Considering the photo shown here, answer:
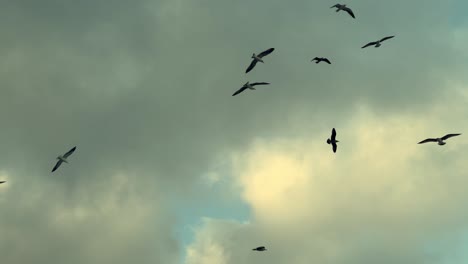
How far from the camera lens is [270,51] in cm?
12475

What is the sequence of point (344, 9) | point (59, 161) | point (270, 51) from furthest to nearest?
1. point (59, 161)
2. point (344, 9)
3. point (270, 51)

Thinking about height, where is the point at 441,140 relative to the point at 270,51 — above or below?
below

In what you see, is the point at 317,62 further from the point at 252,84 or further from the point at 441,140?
the point at 441,140

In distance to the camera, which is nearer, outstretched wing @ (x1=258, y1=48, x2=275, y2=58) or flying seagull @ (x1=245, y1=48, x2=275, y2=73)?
flying seagull @ (x1=245, y1=48, x2=275, y2=73)

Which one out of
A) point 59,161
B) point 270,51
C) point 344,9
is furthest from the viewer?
point 59,161

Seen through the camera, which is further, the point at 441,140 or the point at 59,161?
the point at 59,161

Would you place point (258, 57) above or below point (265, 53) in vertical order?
below

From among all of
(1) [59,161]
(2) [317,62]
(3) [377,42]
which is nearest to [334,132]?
(2) [317,62]

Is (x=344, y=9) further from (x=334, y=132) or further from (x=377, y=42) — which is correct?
(x=334, y=132)

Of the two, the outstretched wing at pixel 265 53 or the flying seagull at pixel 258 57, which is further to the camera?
the outstretched wing at pixel 265 53

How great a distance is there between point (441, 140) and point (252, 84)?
44.8m

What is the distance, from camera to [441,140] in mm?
127438

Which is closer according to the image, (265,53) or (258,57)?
(258,57)

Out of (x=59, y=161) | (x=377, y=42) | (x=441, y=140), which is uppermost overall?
(x=377, y=42)
